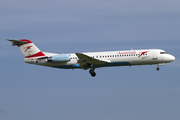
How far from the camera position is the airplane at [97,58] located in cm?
4306

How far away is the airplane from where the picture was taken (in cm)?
4306

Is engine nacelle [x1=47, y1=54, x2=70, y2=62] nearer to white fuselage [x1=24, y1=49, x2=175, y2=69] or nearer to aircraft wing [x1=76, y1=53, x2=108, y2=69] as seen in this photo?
white fuselage [x1=24, y1=49, x2=175, y2=69]

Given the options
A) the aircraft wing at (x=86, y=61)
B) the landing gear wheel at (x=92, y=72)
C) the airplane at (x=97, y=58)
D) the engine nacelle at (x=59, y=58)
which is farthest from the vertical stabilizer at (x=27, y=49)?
the landing gear wheel at (x=92, y=72)

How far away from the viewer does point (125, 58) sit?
141ft

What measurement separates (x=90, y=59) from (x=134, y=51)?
654 cm

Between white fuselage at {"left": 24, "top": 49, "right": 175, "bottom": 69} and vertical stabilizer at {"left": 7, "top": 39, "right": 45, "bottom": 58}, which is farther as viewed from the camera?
vertical stabilizer at {"left": 7, "top": 39, "right": 45, "bottom": 58}

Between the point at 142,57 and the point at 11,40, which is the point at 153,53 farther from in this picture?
the point at 11,40

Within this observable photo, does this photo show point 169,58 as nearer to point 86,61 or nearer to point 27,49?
point 86,61

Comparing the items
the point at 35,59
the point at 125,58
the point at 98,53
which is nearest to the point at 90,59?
the point at 98,53

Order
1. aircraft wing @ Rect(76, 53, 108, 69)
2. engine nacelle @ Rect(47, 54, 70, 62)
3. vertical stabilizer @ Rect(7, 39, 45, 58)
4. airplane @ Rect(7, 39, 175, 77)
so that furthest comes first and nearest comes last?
vertical stabilizer @ Rect(7, 39, 45, 58) < engine nacelle @ Rect(47, 54, 70, 62) < airplane @ Rect(7, 39, 175, 77) < aircraft wing @ Rect(76, 53, 108, 69)

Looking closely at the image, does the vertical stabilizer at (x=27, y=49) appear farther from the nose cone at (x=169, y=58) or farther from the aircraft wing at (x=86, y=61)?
A: the nose cone at (x=169, y=58)

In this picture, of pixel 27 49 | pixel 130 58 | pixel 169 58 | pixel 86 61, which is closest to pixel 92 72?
pixel 86 61

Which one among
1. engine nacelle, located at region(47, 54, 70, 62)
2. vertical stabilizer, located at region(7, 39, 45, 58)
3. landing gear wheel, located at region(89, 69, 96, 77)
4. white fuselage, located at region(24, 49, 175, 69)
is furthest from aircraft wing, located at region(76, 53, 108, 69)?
vertical stabilizer, located at region(7, 39, 45, 58)

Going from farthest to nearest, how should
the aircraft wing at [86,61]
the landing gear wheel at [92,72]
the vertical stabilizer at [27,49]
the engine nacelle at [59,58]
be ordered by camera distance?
the vertical stabilizer at [27,49] → the landing gear wheel at [92,72] → the engine nacelle at [59,58] → the aircraft wing at [86,61]
